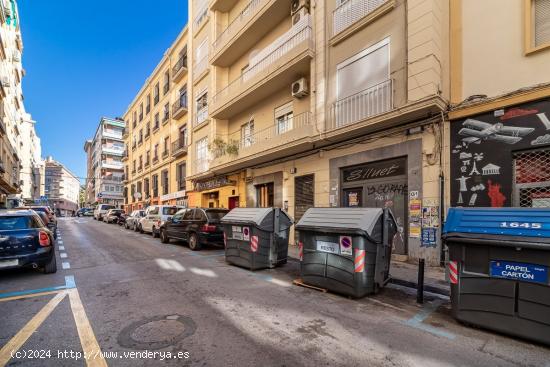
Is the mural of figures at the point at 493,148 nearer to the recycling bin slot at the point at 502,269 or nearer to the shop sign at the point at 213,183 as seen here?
the recycling bin slot at the point at 502,269

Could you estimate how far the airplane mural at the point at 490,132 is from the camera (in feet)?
21.7

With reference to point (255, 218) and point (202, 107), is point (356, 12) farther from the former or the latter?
point (202, 107)

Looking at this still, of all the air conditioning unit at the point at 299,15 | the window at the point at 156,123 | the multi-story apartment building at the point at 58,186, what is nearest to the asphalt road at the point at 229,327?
the air conditioning unit at the point at 299,15

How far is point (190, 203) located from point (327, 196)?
12908 millimetres

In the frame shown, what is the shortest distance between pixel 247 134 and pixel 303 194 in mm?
5623

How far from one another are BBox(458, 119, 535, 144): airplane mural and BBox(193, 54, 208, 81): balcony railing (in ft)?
53.1

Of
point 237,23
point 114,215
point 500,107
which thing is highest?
point 237,23

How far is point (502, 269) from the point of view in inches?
148

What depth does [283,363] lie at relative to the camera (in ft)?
9.95

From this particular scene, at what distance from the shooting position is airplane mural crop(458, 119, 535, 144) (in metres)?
6.61

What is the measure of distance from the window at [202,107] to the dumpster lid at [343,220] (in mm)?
14638

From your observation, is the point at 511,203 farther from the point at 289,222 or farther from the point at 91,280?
the point at 91,280

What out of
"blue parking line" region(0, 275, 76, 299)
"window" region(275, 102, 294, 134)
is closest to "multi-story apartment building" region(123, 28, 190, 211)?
"window" region(275, 102, 294, 134)

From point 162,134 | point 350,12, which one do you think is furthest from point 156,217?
point 162,134
